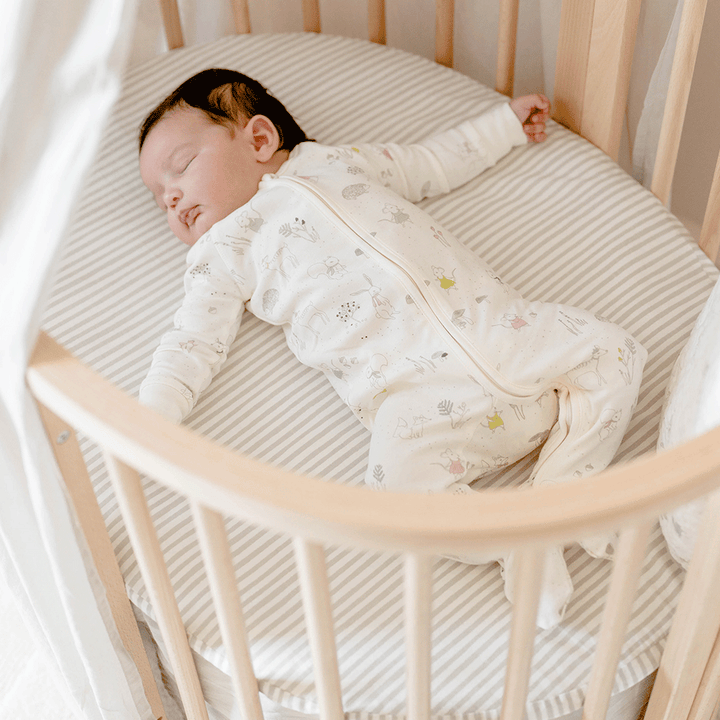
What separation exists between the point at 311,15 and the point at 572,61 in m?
0.52

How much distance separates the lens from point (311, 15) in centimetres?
149

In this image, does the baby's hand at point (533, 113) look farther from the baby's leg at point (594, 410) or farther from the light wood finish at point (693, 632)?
the light wood finish at point (693, 632)

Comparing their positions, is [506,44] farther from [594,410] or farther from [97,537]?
[97,537]

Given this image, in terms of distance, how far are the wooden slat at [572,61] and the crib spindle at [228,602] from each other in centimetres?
93

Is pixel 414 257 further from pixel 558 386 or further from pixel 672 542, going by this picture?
pixel 672 542

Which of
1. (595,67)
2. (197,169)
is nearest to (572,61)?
(595,67)

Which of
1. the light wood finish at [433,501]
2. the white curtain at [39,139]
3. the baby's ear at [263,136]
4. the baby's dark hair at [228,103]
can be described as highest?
the white curtain at [39,139]

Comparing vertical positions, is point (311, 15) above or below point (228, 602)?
above

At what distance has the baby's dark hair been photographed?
3.86 feet

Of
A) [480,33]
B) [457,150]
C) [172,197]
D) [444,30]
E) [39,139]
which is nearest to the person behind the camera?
[39,139]

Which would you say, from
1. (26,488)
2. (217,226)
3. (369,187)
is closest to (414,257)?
(369,187)

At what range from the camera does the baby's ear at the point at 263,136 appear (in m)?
1.18

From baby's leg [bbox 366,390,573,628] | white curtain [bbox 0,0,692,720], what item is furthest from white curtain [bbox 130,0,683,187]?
white curtain [bbox 0,0,692,720]

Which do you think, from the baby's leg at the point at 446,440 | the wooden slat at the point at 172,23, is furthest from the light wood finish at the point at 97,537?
the wooden slat at the point at 172,23
